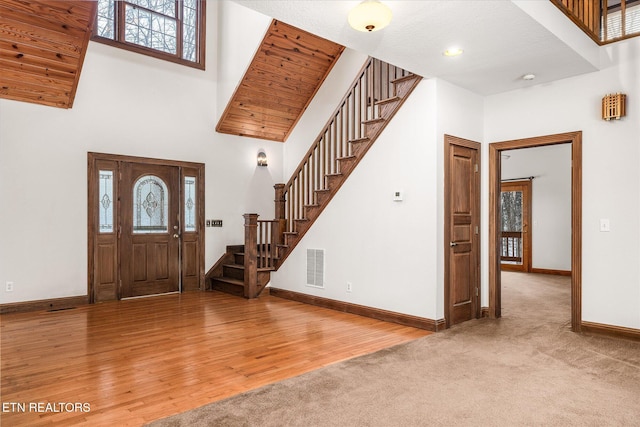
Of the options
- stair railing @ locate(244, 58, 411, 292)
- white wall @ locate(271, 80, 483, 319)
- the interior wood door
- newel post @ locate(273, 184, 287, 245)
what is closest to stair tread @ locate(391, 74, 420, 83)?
white wall @ locate(271, 80, 483, 319)

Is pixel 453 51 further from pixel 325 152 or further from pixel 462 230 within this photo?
pixel 325 152

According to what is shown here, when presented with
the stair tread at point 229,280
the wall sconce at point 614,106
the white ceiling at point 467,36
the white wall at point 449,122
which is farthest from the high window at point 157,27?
the wall sconce at point 614,106

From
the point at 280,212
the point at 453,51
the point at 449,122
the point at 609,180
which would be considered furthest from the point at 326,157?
the point at 609,180

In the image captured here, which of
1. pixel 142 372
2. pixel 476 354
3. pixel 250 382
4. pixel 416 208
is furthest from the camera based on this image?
pixel 416 208

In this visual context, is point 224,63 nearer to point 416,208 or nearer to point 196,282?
point 196,282

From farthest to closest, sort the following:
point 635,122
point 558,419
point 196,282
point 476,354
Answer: point 196,282
point 635,122
point 476,354
point 558,419

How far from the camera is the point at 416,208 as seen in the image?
15.1ft

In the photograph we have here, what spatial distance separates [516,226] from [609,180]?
19.0 feet

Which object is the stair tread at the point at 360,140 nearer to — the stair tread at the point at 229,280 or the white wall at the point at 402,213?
the white wall at the point at 402,213

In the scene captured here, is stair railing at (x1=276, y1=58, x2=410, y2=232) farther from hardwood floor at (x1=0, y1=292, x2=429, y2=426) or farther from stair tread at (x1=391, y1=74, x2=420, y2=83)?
hardwood floor at (x1=0, y1=292, x2=429, y2=426)

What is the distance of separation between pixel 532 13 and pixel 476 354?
2.78 meters

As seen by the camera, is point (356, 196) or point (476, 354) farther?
point (356, 196)

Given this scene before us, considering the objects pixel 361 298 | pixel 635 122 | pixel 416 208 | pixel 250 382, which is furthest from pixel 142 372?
pixel 635 122

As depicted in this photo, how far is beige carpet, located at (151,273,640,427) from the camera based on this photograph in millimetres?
2461
